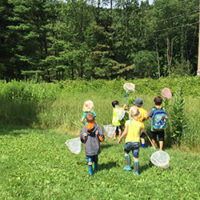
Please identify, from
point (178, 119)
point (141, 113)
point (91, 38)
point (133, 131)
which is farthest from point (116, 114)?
point (91, 38)

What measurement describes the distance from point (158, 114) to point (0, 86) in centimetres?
1065

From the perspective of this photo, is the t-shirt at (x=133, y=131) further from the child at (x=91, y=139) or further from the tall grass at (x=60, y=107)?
the tall grass at (x=60, y=107)

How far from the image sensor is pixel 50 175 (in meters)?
5.08

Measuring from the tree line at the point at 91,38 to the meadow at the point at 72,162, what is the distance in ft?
53.5

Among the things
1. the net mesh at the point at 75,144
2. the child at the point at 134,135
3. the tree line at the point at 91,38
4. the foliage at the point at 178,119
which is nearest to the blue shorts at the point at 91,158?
the net mesh at the point at 75,144

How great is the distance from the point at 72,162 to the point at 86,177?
3.72ft

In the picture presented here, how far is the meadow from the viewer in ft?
14.4

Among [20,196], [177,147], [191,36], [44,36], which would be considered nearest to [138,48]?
[191,36]

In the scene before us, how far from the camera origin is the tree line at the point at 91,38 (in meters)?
33.8

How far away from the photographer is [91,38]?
3997 cm

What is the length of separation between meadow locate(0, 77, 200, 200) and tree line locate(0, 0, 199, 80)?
53.5 ft

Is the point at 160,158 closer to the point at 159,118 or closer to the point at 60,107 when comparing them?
the point at 159,118

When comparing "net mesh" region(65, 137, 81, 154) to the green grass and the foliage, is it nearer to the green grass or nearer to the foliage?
the green grass

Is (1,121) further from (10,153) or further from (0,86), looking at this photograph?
(10,153)
